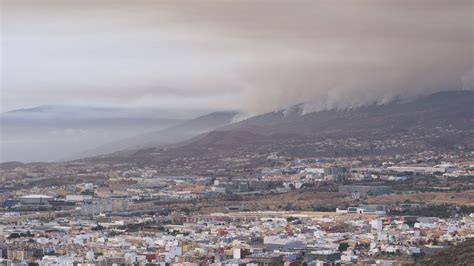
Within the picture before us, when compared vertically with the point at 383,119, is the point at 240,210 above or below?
below

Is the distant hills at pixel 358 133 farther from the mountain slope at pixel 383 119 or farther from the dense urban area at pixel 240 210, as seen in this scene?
the dense urban area at pixel 240 210

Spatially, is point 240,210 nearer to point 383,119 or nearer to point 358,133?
point 358,133

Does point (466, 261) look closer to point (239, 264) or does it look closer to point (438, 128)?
point (239, 264)

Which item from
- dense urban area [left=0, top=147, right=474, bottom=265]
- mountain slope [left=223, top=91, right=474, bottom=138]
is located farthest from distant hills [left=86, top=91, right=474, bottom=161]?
dense urban area [left=0, top=147, right=474, bottom=265]

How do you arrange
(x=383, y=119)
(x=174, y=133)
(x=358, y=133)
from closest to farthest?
Answer: 1. (x=358, y=133)
2. (x=383, y=119)
3. (x=174, y=133)

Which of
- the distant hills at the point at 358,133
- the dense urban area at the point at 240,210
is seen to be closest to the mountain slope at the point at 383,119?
the distant hills at the point at 358,133

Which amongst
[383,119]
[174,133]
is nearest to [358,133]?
[383,119]

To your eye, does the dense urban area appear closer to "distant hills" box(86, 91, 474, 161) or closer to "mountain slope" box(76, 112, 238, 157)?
"distant hills" box(86, 91, 474, 161)
